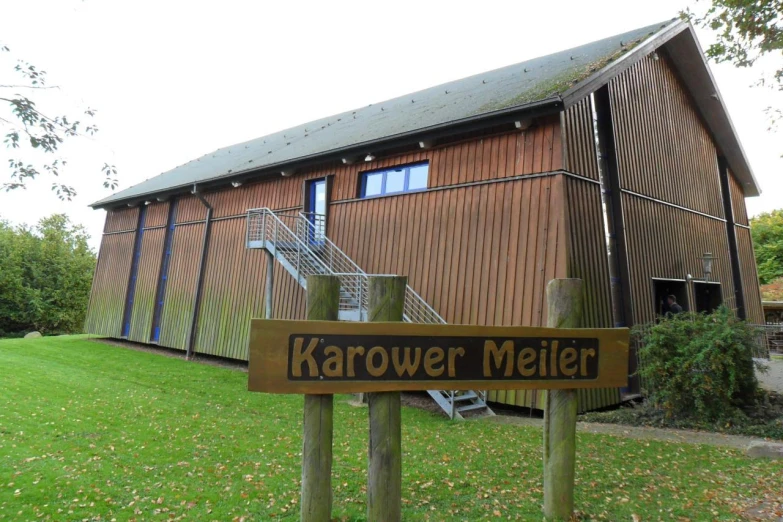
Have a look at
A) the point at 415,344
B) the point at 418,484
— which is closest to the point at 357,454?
the point at 418,484

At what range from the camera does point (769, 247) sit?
31891mm

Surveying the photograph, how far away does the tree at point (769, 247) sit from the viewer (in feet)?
104

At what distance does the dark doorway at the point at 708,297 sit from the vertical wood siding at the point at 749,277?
1767 millimetres

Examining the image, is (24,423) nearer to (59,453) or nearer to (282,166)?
(59,453)

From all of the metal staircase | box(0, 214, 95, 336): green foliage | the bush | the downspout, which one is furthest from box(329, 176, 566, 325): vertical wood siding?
box(0, 214, 95, 336): green foliage

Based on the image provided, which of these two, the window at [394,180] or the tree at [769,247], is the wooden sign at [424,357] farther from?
the tree at [769,247]

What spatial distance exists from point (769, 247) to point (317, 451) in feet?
123

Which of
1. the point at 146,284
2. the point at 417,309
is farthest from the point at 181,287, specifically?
the point at 417,309

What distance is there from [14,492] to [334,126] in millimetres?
14824

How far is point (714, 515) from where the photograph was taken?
4.13m

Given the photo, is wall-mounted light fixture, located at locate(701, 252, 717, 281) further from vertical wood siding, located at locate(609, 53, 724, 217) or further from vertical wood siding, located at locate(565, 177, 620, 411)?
vertical wood siding, located at locate(565, 177, 620, 411)

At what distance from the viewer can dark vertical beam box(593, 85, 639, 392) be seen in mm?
10438

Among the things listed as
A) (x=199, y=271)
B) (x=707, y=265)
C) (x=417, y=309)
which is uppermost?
(x=707, y=265)

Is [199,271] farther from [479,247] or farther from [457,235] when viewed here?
[479,247]
